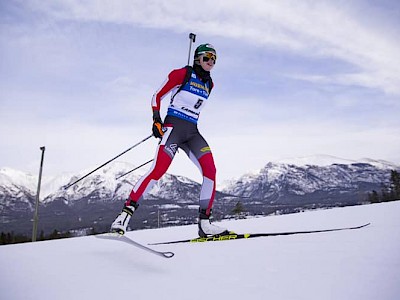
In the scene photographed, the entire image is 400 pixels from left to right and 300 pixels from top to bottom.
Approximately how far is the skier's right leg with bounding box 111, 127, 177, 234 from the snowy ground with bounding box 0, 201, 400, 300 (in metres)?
0.28

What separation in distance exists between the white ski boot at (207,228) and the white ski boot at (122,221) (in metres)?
1.04

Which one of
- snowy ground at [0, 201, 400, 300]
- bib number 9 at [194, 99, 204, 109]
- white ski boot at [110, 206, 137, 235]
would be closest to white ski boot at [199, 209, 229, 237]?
snowy ground at [0, 201, 400, 300]

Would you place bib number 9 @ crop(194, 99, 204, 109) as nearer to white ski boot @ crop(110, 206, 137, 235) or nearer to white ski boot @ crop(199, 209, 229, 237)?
white ski boot @ crop(199, 209, 229, 237)

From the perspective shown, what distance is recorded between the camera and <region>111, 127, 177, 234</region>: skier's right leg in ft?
10.1

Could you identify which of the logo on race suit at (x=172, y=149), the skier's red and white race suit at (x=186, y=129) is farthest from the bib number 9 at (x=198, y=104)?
the logo on race suit at (x=172, y=149)

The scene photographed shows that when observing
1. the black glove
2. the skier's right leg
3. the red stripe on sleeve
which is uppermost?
the red stripe on sleeve

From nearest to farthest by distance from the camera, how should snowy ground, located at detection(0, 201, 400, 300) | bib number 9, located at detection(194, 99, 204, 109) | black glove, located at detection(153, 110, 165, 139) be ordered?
1. snowy ground, located at detection(0, 201, 400, 300)
2. black glove, located at detection(153, 110, 165, 139)
3. bib number 9, located at detection(194, 99, 204, 109)

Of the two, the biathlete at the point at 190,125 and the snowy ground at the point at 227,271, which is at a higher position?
the biathlete at the point at 190,125

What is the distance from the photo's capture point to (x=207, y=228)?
3.89 meters

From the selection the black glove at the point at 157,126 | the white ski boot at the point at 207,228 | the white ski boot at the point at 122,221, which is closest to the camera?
the white ski boot at the point at 122,221

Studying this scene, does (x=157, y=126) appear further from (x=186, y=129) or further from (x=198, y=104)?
(x=198, y=104)

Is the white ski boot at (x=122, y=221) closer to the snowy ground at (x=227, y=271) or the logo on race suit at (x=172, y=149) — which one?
the snowy ground at (x=227, y=271)

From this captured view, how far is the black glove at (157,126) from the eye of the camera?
11.7 feet

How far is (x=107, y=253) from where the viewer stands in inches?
113
